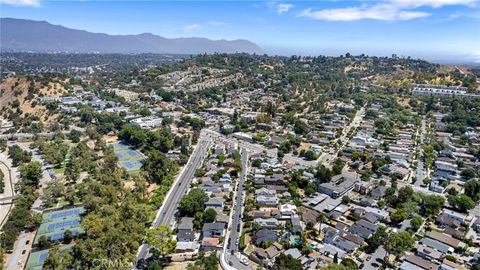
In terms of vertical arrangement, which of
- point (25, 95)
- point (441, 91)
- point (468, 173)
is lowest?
point (468, 173)

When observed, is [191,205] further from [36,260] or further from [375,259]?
[375,259]

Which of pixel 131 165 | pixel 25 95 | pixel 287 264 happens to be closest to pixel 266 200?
pixel 287 264

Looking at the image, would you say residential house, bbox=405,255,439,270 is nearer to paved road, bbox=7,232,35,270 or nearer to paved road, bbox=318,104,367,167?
paved road, bbox=318,104,367,167

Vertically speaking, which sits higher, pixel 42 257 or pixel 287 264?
pixel 287 264

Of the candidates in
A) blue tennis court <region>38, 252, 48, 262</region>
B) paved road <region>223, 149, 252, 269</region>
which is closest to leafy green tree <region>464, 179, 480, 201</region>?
paved road <region>223, 149, 252, 269</region>

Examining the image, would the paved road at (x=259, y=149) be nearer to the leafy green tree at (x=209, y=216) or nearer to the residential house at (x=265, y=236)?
the residential house at (x=265, y=236)
